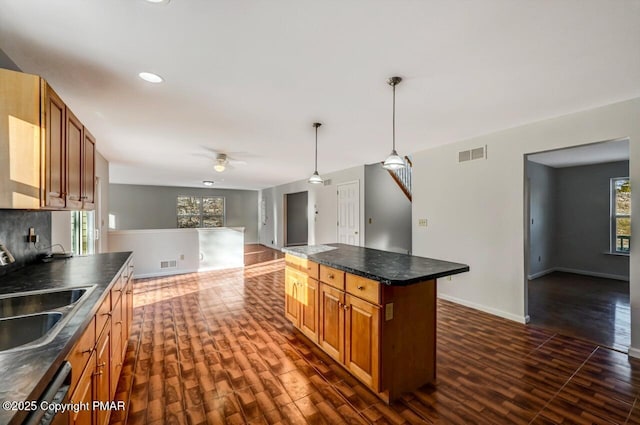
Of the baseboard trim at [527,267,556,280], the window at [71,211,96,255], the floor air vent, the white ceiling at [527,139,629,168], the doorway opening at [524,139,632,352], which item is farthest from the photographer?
the floor air vent

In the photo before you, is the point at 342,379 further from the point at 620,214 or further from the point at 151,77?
the point at 620,214

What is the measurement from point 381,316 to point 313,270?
0.90m

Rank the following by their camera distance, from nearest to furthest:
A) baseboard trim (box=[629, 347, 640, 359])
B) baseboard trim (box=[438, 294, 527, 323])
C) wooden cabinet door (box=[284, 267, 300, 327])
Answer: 1. baseboard trim (box=[629, 347, 640, 359])
2. wooden cabinet door (box=[284, 267, 300, 327])
3. baseboard trim (box=[438, 294, 527, 323])

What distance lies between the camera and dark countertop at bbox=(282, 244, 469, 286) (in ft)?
5.98

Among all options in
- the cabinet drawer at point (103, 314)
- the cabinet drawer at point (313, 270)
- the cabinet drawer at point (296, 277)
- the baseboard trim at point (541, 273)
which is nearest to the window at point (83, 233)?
the cabinet drawer at point (103, 314)

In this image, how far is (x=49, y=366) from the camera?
32.3 inches

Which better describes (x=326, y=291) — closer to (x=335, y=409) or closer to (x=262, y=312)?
(x=335, y=409)

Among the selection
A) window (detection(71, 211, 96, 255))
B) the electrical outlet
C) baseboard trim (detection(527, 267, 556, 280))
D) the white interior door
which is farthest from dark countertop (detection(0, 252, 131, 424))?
baseboard trim (detection(527, 267, 556, 280))

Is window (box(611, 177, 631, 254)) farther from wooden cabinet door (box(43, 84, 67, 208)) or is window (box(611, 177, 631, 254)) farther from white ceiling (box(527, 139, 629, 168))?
wooden cabinet door (box(43, 84, 67, 208))

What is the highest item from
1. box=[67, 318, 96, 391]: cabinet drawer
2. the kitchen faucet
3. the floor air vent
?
the kitchen faucet

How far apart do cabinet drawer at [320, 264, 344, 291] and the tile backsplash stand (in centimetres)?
228

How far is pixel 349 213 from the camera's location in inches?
245

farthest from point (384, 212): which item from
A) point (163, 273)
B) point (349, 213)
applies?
point (163, 273)

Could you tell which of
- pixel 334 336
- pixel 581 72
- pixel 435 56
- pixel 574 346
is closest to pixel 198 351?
pixel 334 336
